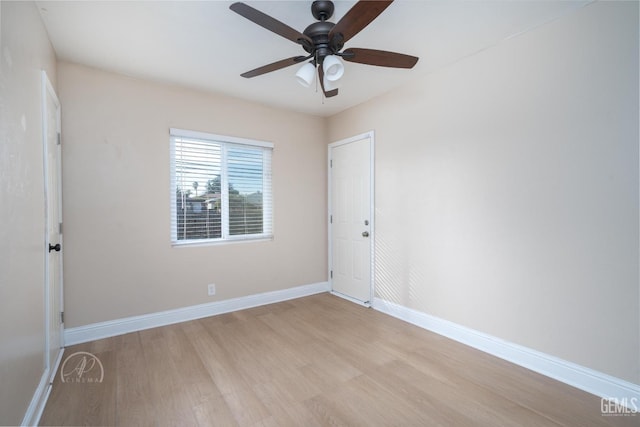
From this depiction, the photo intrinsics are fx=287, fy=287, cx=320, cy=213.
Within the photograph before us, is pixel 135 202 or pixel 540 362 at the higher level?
pixel 135 202

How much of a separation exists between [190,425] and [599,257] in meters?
2.77

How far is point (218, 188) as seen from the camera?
3.42m

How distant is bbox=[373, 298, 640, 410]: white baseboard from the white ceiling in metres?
2.46

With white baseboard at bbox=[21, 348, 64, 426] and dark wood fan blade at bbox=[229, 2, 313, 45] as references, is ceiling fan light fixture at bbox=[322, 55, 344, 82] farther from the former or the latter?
white baseboard at bbox=[21, 348, 64, 426]

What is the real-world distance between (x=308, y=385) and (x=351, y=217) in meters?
2.27

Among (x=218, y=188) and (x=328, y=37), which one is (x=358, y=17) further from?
(x=218, y=188)

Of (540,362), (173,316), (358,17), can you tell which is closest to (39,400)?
(173,316)

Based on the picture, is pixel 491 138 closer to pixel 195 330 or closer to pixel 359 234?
pixel 359 234

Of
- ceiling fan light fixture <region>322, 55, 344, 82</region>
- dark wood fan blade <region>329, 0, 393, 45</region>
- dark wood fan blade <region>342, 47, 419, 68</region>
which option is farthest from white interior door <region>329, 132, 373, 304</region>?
dark wood fan blade <region>329, 0, 393, 45</region>

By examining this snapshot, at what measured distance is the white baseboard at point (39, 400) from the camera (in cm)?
154

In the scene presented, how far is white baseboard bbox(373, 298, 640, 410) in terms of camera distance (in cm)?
182

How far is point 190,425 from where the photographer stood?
5.42 feet

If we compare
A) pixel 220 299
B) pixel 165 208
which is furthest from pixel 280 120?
pixel 220 299

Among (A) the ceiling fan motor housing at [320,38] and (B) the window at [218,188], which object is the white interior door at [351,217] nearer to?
(B) the window at [218,188]
